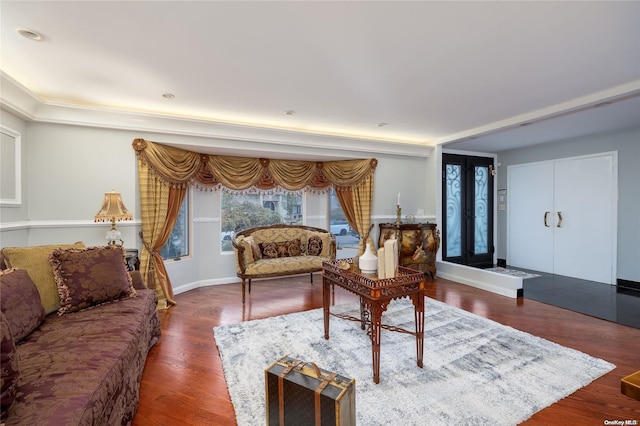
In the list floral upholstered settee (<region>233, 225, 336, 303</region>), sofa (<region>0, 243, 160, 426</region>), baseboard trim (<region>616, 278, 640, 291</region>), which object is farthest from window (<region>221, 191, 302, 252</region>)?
baseboard trim (<region>616, 278, 640, 291</region>)

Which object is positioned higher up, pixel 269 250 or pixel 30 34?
pixel 30 34

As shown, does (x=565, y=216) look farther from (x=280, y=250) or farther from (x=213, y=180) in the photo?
(x=213, y=180)

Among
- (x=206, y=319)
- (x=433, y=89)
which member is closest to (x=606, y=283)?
(x=433, y=89)

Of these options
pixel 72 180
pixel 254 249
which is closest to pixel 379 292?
pixel 254 249

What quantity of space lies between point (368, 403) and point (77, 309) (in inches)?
83.1

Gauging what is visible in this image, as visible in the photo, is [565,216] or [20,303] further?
[565,216]

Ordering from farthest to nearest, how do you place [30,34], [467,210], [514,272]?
[467,210], [514,272], [30,34]

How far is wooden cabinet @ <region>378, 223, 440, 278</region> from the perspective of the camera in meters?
4.88

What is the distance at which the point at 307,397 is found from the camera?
126 cm

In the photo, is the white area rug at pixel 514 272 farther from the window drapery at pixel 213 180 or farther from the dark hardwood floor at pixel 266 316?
the window drapery at pixel 213 180

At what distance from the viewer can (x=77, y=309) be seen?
2098mm

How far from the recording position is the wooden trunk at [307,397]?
1.21 metres

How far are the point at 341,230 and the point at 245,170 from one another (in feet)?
7.02

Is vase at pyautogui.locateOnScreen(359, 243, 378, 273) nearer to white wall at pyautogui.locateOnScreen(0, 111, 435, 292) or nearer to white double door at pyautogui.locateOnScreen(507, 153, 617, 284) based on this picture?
white wall at pyautogui.locateOnScreen(0, 111, 435, 292)
